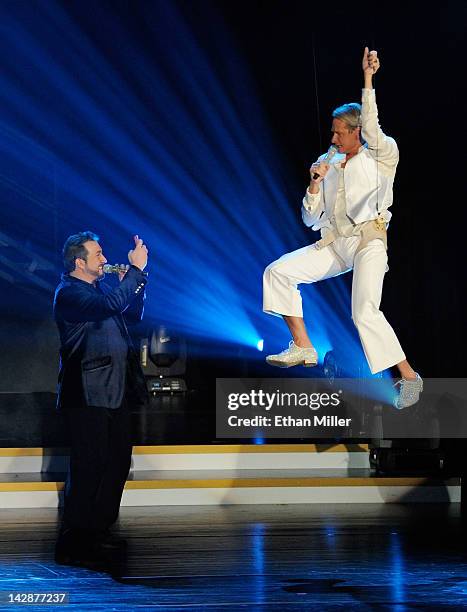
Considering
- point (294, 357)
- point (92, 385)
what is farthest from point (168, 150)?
point (294, 357)

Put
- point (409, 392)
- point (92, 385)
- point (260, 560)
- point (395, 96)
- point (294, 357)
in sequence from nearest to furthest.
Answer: point (409, 392), point (294, 357), point (260, 560), point (92, 385), point (395, 96)

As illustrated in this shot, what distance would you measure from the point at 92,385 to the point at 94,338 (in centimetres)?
22

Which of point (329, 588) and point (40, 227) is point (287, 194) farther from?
point (329, 588)

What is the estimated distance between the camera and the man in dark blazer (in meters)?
4.80

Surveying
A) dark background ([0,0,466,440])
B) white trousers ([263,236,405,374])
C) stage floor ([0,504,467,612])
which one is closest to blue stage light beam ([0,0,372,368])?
dark background ([0,0,466,440])

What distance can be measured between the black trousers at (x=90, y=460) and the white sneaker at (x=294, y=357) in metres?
0.87

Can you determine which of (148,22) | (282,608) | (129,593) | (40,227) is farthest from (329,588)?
(40,227)

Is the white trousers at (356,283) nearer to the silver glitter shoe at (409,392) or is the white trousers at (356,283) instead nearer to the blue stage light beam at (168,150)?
the silver glitter shoe at (409,392)

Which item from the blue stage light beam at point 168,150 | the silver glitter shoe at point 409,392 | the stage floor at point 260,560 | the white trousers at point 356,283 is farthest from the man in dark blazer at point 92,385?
the blue stage light beam at point 168,150

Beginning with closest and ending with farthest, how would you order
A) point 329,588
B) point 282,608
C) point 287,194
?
point 282,608
point 329,588
point 287,194

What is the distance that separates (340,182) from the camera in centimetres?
441

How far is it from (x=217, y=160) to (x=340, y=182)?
404 centimetres

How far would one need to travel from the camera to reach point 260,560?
15.4 ft

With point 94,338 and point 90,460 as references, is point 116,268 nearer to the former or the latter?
point 94,338
